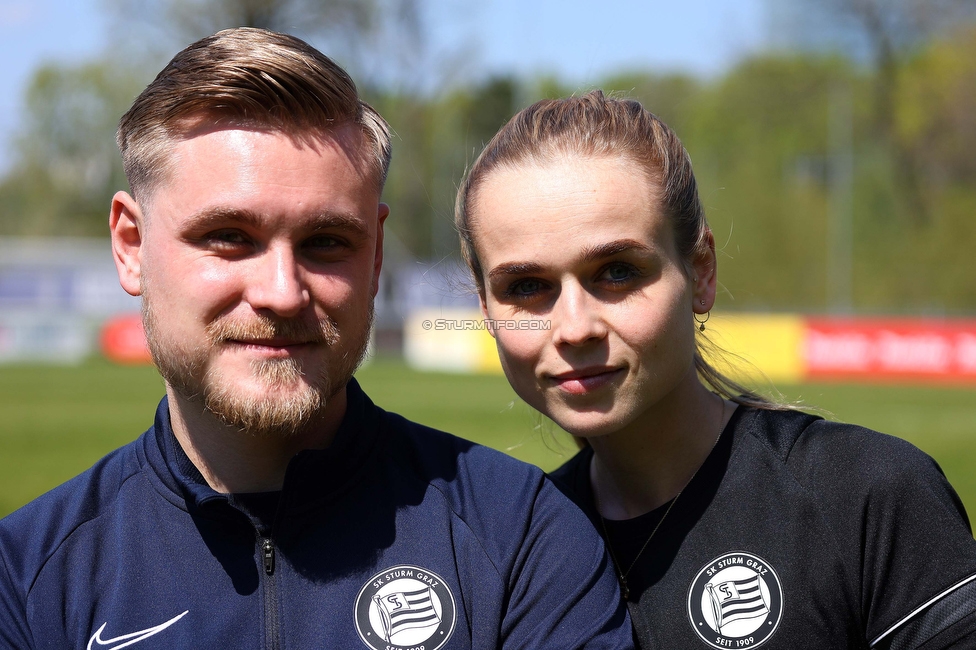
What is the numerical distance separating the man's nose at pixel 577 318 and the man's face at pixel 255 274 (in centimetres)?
61

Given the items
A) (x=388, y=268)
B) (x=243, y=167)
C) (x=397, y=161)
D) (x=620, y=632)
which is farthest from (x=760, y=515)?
(x=397, y=161)

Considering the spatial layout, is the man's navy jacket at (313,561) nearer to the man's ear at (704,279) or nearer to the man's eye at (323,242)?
the man's eye at (323,242)

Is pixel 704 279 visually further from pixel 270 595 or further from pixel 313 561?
pixel 270 595

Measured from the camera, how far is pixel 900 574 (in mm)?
2648

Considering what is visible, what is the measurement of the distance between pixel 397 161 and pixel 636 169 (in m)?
41.8

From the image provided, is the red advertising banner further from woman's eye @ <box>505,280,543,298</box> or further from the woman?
woman's eye @ <box>505,280,543,298</box>

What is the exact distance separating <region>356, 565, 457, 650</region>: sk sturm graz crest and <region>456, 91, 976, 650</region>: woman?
0.72 m

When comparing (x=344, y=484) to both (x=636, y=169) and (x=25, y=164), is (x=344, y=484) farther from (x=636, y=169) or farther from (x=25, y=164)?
(x=25, y=164)

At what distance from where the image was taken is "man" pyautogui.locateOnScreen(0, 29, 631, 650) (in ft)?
7.48

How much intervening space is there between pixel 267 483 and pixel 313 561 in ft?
0.80

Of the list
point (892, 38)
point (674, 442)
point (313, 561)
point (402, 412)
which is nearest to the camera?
point (313, 561)

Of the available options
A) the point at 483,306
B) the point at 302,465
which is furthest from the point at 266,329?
A: the point at 483,306

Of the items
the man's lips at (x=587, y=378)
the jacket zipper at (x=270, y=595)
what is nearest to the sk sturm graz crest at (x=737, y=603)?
the man's lips at (x=587, y=378)

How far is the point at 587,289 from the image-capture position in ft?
9.16
